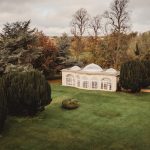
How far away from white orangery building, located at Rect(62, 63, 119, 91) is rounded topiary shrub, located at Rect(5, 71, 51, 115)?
16311 mm

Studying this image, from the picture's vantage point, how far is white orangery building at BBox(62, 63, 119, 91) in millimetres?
47406

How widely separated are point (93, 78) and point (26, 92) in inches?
764

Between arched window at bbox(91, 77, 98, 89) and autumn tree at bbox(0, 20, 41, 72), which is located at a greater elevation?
autumn tree at bbox(0, 20, 41, 72)

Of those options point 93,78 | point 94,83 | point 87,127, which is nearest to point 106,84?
point 94,83

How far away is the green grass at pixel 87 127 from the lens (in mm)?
25812

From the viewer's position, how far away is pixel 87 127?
30.8m

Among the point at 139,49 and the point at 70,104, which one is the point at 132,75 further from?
the point at 139,49

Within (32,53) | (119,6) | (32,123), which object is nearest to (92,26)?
(119,6)

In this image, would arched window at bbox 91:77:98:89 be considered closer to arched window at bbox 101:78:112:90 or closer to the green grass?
arched window at bbox 101:78:112:90

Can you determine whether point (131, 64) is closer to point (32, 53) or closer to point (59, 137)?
point (32, 53)

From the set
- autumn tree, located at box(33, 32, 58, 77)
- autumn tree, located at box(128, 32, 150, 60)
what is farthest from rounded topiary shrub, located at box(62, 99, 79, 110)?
autumn tree, located at box(128, 32, 150, 60)

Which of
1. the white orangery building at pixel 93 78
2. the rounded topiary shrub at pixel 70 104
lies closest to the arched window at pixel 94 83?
the white orangery building at pixel 93 78

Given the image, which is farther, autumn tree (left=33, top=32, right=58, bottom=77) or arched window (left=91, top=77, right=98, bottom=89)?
autumn tree (left=33, top=32, right=58, bottom=77)

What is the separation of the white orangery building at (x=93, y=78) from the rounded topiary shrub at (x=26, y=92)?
53.5ft
